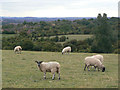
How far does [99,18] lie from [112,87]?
6388 centimetres

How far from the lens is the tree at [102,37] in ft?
214

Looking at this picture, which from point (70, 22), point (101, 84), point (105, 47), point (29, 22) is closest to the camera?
point (101, 84)

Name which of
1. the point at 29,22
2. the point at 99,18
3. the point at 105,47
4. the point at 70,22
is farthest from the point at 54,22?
the point at 105,47

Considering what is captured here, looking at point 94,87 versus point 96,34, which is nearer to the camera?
point 94,87

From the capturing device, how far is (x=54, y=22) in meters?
140

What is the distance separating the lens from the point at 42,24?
126812 mm

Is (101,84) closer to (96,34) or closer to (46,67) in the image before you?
(46,67)

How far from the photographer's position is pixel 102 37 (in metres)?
67.5

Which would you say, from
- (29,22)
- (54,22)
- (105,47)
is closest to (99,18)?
(105,47)

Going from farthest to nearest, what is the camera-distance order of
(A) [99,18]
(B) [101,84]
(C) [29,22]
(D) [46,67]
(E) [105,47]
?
(C) [29,22] < (A) [99,18] < (E) [105,47] < (D) [46,67] < (B) [101,84]

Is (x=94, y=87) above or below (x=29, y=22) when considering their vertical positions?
below

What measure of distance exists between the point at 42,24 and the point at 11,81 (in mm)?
114242

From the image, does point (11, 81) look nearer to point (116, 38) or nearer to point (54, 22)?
point (116, 38)

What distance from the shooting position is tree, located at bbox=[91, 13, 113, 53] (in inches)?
2571
